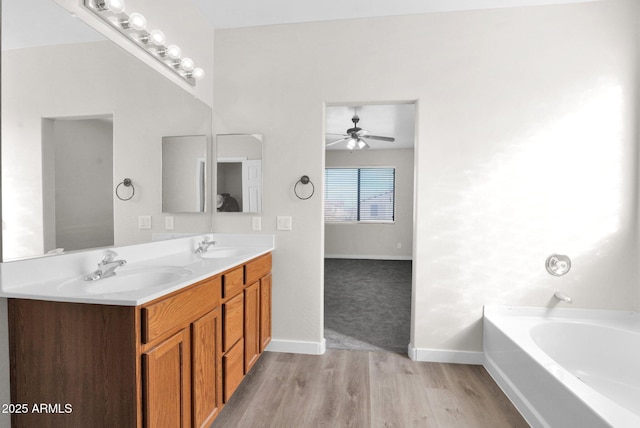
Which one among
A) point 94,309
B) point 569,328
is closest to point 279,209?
point 94,309

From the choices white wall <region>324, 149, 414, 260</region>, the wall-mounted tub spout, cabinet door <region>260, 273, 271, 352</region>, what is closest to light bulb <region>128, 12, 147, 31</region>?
cabinet door <region>260, 273, 271, 352</region>

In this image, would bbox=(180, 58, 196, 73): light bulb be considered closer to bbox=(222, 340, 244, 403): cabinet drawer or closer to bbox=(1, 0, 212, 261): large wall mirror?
bbox=(1, 0, 212, 261): large wall mirror

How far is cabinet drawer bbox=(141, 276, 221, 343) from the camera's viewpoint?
3.38ft

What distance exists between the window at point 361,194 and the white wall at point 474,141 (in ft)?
13.7

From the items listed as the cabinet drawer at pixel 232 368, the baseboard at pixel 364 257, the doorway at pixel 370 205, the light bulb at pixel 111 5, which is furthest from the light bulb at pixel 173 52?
the baseboard at pixel 364 257

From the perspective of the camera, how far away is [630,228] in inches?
81.7

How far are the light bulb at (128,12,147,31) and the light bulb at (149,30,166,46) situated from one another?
0.34 ft

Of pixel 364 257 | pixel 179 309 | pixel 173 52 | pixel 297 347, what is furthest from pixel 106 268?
pixel 364 257

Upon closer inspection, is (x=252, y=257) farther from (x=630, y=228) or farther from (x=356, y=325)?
(x=630, y=228)

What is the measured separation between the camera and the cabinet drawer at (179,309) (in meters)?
1.03

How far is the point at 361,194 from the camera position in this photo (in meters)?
6.54

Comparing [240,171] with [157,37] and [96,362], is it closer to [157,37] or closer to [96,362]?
[157,37]

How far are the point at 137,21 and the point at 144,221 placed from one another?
1.08 m

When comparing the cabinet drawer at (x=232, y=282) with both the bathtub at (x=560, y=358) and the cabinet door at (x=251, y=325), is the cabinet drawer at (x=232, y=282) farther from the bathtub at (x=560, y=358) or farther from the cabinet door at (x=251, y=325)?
the bathtub at (x=560, y=358)
